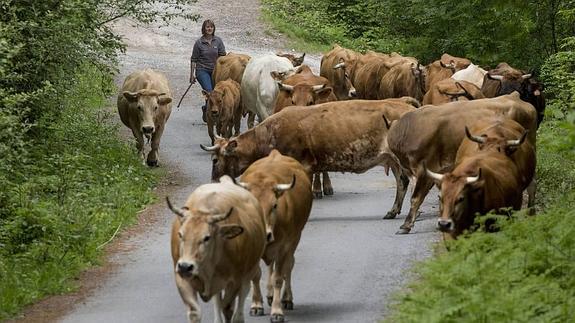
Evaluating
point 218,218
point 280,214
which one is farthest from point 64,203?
point 218,218

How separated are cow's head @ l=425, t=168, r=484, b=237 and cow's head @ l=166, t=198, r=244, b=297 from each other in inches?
126

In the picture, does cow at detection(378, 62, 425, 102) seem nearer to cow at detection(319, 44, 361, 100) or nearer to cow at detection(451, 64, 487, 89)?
cow at detection(319, 44, 361, 100)

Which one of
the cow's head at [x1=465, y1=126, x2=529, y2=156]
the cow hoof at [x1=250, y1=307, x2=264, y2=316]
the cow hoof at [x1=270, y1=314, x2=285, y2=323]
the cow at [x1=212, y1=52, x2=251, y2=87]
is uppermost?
the cow's head at [x1=465, y1=126, x2=529, y2=156]

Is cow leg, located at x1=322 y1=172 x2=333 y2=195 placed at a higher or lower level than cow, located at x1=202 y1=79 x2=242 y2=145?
higher

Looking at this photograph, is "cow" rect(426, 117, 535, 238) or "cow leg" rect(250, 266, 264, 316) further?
"cow" rect(426, 117, 535, 238)

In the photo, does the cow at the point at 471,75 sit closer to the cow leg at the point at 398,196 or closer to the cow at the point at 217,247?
the cow leg at the point at 398,196

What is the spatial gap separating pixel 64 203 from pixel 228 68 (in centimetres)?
1153

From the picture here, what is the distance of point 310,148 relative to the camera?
19969 mm

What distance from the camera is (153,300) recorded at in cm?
1502

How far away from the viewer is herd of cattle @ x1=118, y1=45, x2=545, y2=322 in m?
12.5

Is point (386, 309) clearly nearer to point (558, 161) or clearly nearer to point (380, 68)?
point (558, 161)

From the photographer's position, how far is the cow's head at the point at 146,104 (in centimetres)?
2470

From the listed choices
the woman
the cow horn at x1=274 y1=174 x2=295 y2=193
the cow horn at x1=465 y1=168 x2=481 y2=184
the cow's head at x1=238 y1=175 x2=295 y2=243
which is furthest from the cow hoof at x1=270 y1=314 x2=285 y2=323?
the woman

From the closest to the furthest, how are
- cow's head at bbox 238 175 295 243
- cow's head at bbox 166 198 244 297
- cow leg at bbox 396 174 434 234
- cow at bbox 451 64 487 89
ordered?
cow's head at bbox 166 198 244 297
cow's head at bbox 238 175 295 243
cow leg at bbox 396 174 434 234
cow at bbox 451 64 487 89
